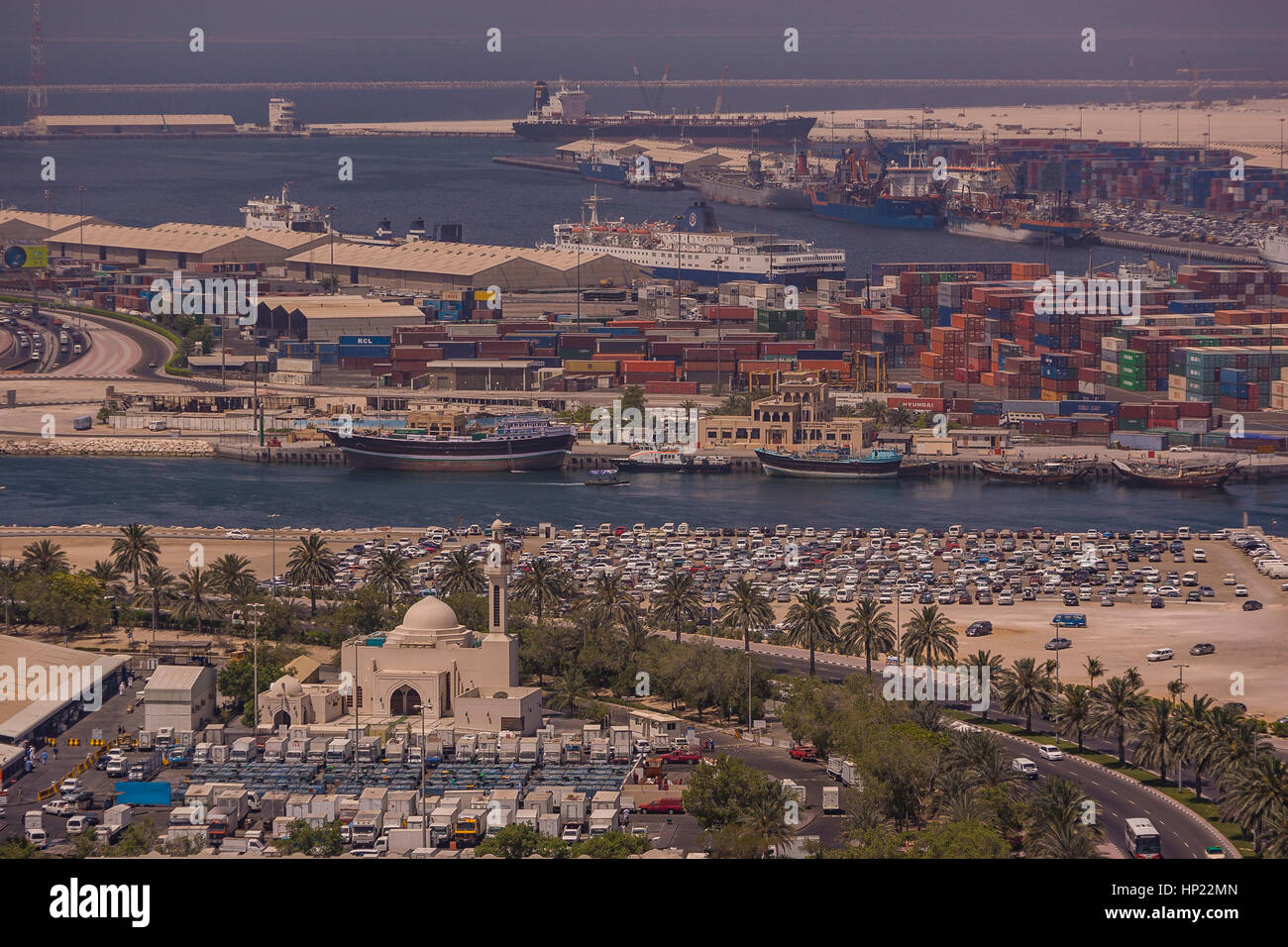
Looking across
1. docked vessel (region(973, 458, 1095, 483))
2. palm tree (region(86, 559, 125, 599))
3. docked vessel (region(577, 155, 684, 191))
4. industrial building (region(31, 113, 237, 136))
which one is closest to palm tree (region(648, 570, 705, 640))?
palm tree (region(86, 559, 125, 599))

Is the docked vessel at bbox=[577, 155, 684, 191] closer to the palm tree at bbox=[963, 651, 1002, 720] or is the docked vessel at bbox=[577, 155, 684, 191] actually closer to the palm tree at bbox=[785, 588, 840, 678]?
the palm tree at bbox=[785, 588, 840, 678]

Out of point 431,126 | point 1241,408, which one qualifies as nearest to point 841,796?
point 1241,408

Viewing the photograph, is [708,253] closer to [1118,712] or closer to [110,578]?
[110,578]

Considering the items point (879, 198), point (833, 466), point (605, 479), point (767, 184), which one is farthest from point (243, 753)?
point (767, 184)
